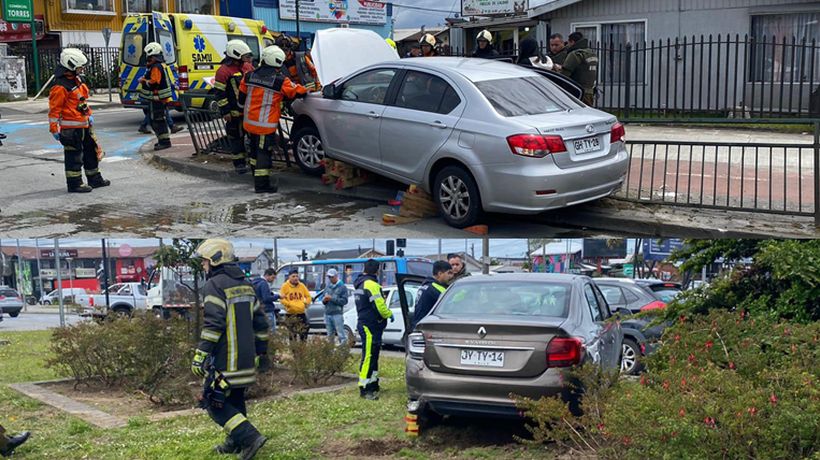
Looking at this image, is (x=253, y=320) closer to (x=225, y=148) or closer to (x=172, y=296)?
(x=172, y=296)

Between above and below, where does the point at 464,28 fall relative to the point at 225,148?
above

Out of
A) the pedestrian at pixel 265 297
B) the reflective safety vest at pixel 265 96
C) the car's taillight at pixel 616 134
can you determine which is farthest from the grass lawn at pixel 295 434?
the reflective safety vest at pixel 265 96

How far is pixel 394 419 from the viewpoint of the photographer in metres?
6.51

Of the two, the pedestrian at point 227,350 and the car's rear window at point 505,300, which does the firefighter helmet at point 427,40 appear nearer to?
the car's rear window at point 505,300

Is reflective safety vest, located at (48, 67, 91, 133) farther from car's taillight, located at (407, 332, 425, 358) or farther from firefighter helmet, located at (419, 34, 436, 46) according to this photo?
car's taillight, located at (407, 332, 425, 358)

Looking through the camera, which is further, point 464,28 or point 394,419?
point 464,28

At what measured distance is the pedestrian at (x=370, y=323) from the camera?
7.68m

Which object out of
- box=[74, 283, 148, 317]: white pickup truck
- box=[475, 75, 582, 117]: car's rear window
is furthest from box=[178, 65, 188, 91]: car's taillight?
box=[475, 75, 582, 117]: car's rear window

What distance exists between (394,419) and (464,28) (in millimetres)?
19092

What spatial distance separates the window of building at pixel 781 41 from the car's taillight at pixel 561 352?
14.0 m

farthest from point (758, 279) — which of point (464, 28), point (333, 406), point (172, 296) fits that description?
point (464, 28)

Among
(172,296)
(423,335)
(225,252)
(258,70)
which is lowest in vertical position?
(172,296)

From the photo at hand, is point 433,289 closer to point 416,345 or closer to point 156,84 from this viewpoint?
point 416,345

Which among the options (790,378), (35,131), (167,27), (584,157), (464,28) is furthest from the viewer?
(464,28)
